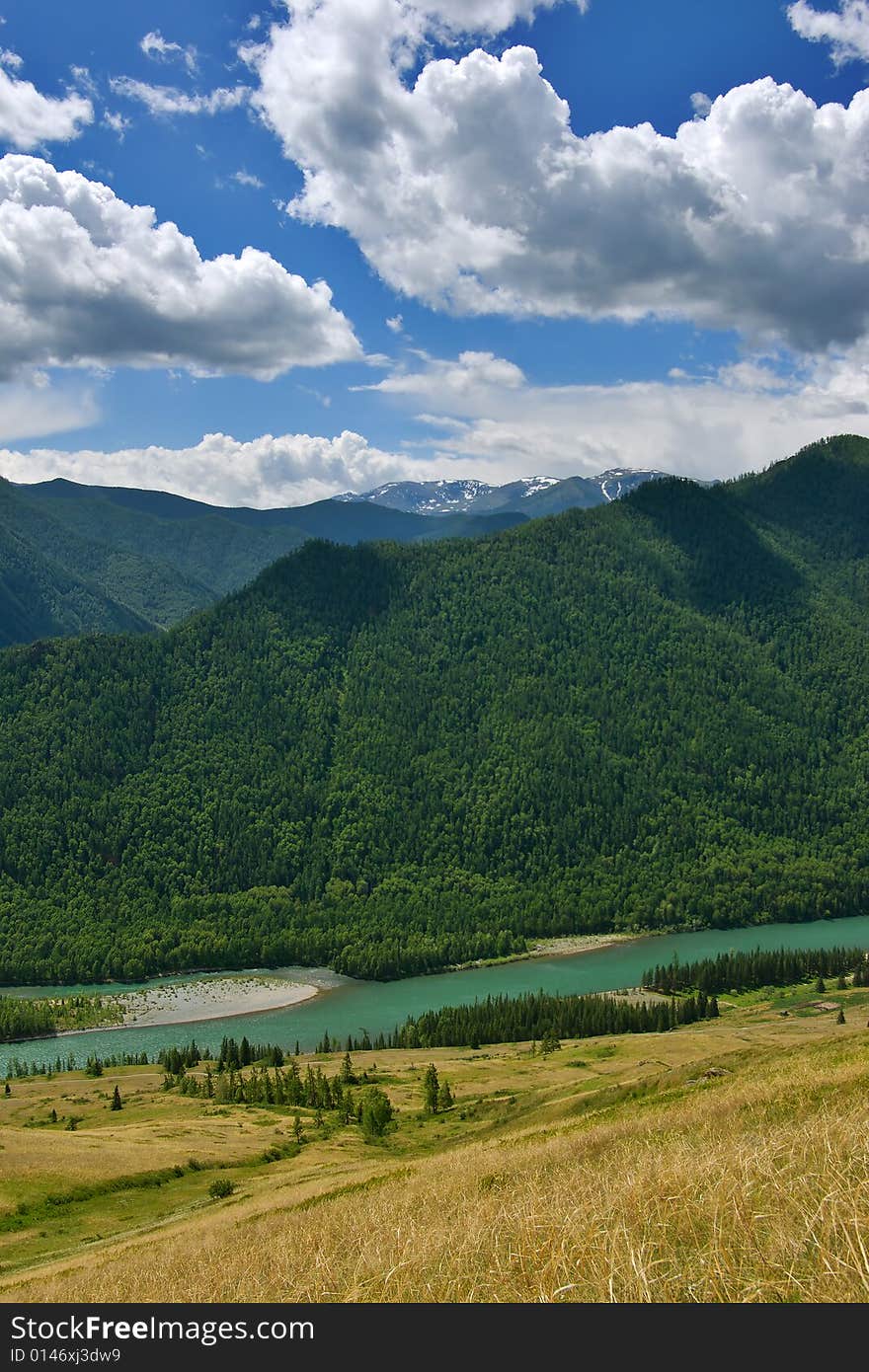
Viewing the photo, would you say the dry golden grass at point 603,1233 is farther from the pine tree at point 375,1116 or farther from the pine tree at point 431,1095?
the pine tree at point 431,1095

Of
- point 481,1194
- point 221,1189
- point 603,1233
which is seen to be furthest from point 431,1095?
point 603,1233

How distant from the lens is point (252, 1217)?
53094 millimetres

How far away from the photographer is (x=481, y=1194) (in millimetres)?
35188

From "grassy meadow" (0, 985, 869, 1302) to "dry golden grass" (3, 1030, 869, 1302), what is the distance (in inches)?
3.7

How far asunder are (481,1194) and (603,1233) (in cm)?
1916

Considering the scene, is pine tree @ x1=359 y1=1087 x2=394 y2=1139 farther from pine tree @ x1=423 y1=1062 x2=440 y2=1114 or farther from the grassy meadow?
pine tree @ x1=423 y1=1062 x2=440 y2=1114

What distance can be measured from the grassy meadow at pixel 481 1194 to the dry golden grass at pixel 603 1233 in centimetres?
9

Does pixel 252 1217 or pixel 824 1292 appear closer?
pixel 824 1292

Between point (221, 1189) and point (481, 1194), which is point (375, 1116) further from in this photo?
point (481, 1194)

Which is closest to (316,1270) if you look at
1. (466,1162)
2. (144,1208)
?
(466,1162)

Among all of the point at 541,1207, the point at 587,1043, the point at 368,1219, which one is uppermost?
the point at 541,1207

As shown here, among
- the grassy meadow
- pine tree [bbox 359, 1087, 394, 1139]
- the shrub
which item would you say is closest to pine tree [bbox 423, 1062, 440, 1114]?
the grassy meadow
